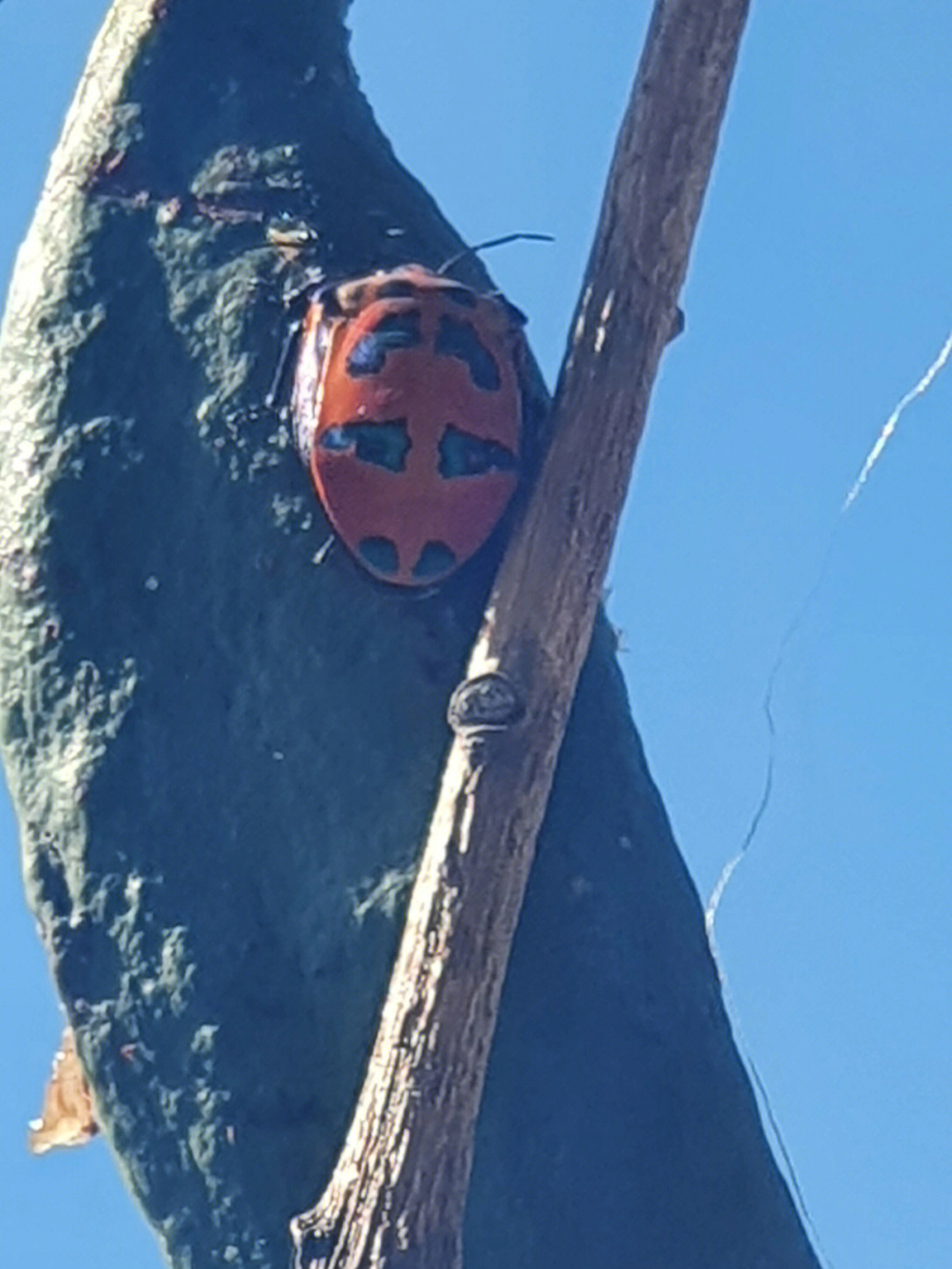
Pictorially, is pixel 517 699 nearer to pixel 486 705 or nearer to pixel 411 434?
pixel 486 705

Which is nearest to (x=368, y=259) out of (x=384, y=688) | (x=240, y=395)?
(x=240, y=395)

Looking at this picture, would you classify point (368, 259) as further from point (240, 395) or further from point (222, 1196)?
point (222, 1196)

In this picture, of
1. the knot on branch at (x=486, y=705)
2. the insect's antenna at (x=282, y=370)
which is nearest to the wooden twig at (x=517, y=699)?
the knot on branch at (x=486, y=705)

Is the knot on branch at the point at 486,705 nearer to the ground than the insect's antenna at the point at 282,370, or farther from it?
nearer to the ground

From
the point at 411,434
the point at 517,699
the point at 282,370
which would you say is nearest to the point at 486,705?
the point at 517,699

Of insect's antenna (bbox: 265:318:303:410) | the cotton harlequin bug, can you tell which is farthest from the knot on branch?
insect's antenna (bbox: 265:318:303:410)

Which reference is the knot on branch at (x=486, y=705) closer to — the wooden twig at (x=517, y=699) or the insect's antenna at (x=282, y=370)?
the wooden twig at (x=517, y=699)

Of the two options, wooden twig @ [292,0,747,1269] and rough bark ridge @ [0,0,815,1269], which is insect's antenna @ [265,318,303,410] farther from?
wooden twig @ [292,0,747,1269]
